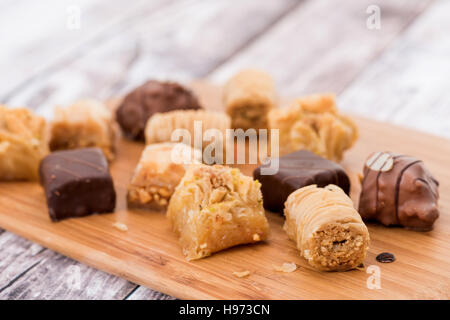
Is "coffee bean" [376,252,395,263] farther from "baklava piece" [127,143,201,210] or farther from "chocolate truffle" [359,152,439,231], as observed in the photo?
"baklava piece" [127,143,201,210]

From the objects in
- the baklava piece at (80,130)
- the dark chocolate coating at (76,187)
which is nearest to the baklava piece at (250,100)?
the baklava piece at (80,130)

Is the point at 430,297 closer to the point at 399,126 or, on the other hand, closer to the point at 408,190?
the point at 408,190

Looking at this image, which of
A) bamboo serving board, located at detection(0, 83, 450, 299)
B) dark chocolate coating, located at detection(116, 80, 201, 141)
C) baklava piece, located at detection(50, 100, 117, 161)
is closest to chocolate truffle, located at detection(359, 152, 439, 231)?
bamboo serving board, located at detection(0, 83, 450, 299)

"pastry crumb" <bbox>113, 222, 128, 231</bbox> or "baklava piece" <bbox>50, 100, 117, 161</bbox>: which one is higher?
"baklava piece" <bbox>50, 100, 117, 161</bbox>

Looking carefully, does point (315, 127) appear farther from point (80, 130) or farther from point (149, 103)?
point (80, 130)

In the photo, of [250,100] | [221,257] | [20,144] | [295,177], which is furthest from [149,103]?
[221,257]
